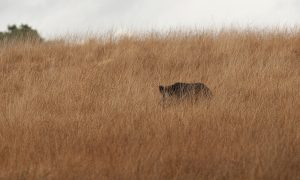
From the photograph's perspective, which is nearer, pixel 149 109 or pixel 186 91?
pixel 149 109

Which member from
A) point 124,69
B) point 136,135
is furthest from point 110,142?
point 124,69

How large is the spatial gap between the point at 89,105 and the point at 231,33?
17.2ft

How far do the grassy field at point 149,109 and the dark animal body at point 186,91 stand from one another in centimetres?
18

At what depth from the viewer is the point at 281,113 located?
7.33m

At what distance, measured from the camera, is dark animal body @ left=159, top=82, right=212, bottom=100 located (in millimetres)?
8531

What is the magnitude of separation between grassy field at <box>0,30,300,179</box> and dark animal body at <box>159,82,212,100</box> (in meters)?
0.18

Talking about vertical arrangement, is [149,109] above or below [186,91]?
below

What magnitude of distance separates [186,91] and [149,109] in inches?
46.6

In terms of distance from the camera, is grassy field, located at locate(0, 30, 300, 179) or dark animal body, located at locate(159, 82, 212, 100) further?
dark animal body, located at locate(159, 82, 212, 100)

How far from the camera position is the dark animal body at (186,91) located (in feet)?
28.0

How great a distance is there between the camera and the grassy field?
5.32m

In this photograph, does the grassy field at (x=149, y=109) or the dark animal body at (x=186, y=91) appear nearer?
the grassy field at (x=149, y=109)

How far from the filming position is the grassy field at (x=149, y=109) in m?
5.32

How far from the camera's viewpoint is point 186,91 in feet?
28.5
